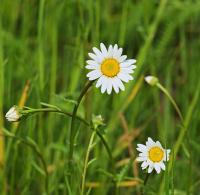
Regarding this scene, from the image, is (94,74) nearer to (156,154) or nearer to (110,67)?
(110,67)

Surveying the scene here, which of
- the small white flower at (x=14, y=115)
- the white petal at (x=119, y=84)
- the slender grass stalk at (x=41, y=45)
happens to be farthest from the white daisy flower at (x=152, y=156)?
the slender grass stalk at (x=41, y=45)

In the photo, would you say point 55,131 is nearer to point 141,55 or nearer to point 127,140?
point 127,140

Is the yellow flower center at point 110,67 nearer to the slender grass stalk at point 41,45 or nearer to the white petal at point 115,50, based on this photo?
the white petal at point 115,50

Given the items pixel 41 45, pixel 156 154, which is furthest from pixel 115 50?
pixel 41 45

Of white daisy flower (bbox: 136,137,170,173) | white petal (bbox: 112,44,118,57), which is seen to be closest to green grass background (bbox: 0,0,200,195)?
white daisy flower (bbox: 136,137,170,173)

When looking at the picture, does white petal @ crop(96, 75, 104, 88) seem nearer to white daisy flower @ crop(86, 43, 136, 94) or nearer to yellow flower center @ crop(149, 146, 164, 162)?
white daisy flower @ crop(86, 43, 136, 94)
